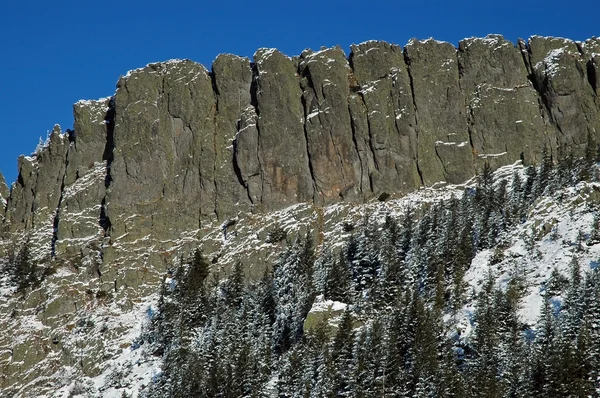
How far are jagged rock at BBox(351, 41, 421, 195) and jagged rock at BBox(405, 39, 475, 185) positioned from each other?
6.24ft

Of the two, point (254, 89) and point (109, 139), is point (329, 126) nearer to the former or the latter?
point (254, 89)

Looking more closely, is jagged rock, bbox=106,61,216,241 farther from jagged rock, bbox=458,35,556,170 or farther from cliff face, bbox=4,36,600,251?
jagged rock, bbox=458,35,556,170

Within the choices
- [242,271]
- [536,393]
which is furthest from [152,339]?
[536,393]

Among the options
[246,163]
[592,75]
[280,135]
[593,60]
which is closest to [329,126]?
[280,135]

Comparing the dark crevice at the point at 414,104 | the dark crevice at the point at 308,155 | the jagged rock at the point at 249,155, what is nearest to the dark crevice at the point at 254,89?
the jagged rock at the point at 249,155

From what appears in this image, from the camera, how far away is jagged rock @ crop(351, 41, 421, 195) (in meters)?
145

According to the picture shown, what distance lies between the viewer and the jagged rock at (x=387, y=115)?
145 metres

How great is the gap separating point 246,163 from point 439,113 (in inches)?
1494

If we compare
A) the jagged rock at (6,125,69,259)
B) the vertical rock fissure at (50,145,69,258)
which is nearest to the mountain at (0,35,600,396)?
the jagged rock at (6,125,69,259)

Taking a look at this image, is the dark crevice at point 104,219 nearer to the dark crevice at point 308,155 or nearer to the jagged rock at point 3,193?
the jagged rock at point 3,193

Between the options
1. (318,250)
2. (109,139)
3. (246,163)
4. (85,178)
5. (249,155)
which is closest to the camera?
(318,250)

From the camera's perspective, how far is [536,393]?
72125 millimetres

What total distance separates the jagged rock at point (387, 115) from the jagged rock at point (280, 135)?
11.3 meters

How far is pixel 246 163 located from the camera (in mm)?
143750
